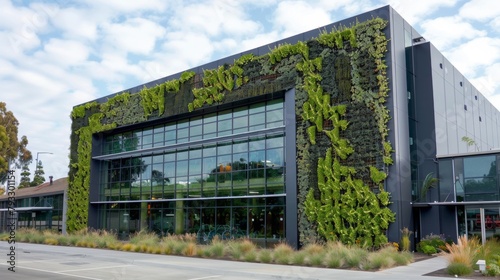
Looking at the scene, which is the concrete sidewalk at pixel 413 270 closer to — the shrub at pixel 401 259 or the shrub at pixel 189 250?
the shrub at pixel 401 259

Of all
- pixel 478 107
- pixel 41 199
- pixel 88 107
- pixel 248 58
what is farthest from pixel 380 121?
pixel 41 199

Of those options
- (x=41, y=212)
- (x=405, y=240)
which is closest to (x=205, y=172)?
(x=405, y=240)

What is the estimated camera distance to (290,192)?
24.9m

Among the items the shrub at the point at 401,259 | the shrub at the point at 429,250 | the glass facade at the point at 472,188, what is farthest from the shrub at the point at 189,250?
the glass facade at the point at 472,188

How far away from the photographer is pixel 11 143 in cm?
6200

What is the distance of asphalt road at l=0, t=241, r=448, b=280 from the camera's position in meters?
15.1

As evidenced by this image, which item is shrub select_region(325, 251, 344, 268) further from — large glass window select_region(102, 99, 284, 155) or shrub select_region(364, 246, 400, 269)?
large glass window select_region(102, 99, 284, 155)

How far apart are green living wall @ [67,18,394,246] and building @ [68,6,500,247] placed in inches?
2.1

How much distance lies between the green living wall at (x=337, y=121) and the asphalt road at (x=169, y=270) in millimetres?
4875

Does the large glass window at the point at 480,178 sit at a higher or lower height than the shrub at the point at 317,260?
higher

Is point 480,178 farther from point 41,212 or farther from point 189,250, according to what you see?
point 41,212

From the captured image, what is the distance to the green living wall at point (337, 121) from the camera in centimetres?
2231

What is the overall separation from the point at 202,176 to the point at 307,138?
A: 8.44 meters

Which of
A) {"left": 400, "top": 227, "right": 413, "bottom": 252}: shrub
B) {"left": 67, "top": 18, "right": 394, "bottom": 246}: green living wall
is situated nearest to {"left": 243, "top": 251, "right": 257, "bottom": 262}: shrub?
{"left": 67, "top": 18, "right": 394, "bottom": 246}: green living wall
